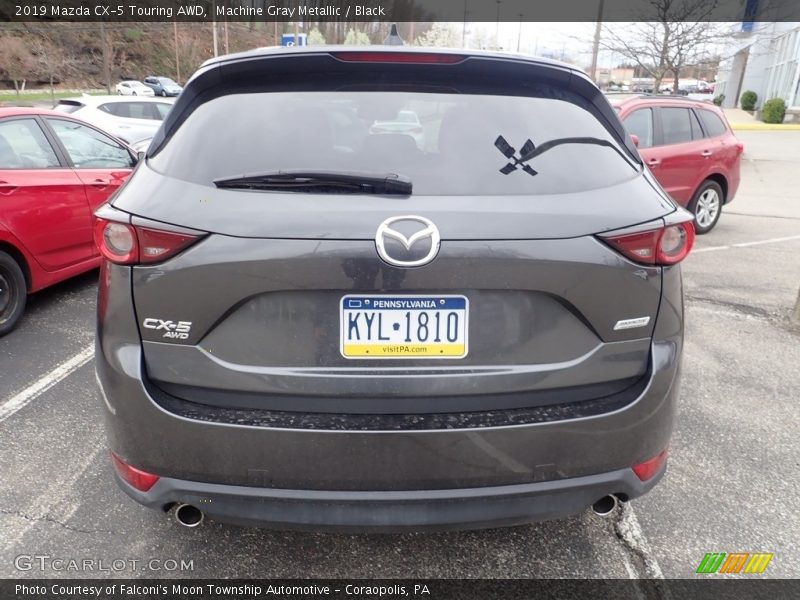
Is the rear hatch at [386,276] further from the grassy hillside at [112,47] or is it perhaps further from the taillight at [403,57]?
the grassy hillside at [112,47]

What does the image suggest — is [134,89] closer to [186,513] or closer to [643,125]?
[643,125]

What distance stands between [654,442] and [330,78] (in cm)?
160

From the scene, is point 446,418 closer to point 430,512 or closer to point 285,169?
point 430,512

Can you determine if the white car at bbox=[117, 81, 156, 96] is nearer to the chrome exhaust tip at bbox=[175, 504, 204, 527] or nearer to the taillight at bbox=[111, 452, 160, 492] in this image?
the taillight at bbox=[111, 452, 160, 492]

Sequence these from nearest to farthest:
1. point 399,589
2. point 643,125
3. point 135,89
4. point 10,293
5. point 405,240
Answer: point 405,240, point 399,589, point 10,293, point 643,125, point 135,89

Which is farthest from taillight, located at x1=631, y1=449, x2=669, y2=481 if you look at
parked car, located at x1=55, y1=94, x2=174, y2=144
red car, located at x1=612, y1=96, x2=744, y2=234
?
parked car, located at x1=55, y1=94, x2=174, y2=144

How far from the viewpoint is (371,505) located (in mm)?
1762

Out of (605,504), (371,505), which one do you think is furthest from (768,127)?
(371,505)

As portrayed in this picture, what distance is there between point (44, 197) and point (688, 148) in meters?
7.71

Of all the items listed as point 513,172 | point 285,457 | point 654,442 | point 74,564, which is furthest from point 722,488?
point 74,564

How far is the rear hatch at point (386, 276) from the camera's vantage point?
1654mm

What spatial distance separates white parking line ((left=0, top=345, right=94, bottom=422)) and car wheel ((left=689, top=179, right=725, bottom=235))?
7.88 m

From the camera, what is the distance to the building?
31094 millimetres

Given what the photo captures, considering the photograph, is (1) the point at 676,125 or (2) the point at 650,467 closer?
(2) the point at 650,467
